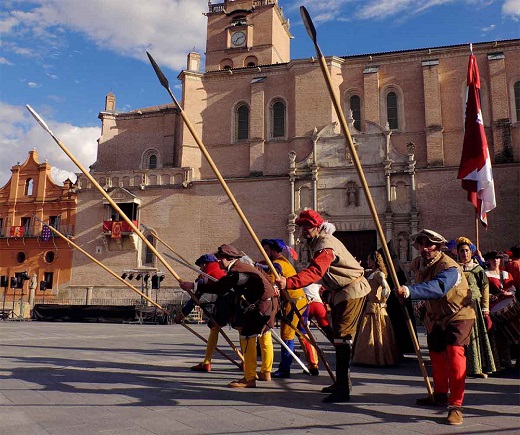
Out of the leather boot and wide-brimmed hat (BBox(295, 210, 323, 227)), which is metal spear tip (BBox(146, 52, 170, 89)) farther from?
the leather boot

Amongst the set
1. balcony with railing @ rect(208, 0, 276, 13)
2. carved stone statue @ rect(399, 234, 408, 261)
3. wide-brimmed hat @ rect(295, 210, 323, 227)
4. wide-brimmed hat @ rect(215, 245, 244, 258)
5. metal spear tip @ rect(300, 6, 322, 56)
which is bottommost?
wide-brimmed hat @ rect(215, 245, 244, 258)

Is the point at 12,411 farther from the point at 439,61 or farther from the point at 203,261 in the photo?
the point at 439,61

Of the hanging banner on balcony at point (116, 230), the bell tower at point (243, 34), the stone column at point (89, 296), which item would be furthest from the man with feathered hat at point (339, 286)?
the bell tower at point (243, 34)

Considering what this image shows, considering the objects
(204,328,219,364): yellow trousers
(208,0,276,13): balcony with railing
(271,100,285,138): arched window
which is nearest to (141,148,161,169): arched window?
(271,100,285,138): arched window

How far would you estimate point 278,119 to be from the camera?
105 ft

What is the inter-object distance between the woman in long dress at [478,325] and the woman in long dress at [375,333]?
4.70 feet

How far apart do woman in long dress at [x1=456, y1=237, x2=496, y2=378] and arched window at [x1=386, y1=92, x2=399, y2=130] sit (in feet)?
81.0

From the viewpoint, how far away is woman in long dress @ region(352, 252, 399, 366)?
7766 mm

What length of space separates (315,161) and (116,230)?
13.2 meters

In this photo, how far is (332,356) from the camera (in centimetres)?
902

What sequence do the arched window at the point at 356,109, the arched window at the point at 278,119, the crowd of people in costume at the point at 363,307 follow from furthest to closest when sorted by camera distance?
the arched window at the point at 278,119, the arched window at the point at 356,109, the crowd of people in costume at the point at 363,307

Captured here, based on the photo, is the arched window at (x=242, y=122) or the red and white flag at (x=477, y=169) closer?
the red and white flag at (x=477, y=169)

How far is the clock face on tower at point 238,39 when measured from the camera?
130ft

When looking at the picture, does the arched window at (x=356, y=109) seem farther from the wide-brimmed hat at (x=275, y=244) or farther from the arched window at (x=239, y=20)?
the wide-brimmed hat at (x=275, y=244)
